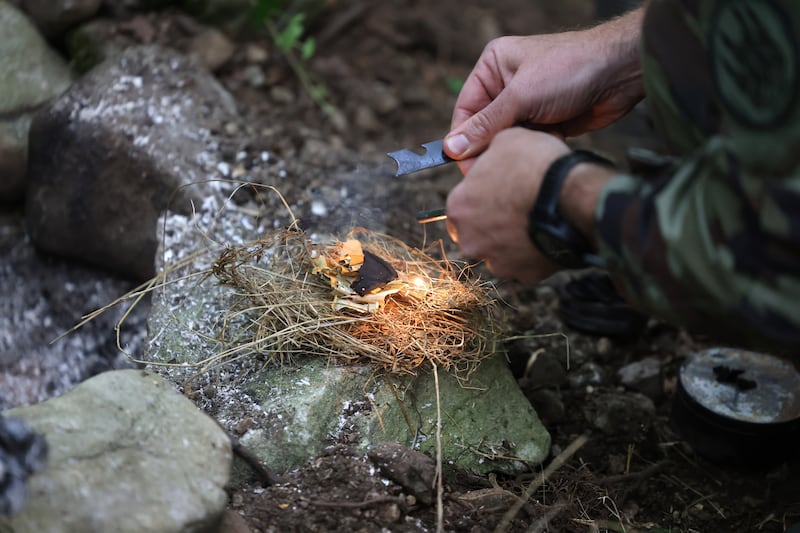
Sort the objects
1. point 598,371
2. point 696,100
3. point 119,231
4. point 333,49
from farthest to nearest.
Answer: point 333,49
point 119,231
point 598,371
point 696,100

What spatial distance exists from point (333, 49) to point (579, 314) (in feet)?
6.56

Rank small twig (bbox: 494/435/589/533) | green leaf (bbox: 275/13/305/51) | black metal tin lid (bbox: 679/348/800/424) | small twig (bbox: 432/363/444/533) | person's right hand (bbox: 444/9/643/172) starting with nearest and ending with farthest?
small twig (bbox: 432/363/444/533) → small twig (bbox: 494/435/589/533) → person's right hand (bbox: 444/9/643/172) → black metal tin lid (bbox: 679/348/800/424) → green leaf (bbox: 275/13/305/51)

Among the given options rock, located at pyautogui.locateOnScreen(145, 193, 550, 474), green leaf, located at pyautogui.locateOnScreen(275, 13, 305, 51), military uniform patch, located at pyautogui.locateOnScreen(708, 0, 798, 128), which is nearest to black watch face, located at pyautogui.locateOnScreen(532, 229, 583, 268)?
military uniform patch, located at pyautogui.locateOnScreen(708, 0, 798, 128)

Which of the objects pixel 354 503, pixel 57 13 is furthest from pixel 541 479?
pixel 57 13

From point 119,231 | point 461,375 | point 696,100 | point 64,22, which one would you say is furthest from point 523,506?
point 64,22

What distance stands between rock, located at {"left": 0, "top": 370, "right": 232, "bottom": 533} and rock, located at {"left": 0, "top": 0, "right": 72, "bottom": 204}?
179 cm

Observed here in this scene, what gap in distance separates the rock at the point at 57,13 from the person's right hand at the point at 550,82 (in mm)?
1906

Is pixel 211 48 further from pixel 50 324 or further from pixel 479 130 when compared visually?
pixel 479 130

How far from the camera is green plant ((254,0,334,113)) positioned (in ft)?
11.4

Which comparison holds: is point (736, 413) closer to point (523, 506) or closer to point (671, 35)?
point (523, 506)

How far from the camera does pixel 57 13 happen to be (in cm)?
328

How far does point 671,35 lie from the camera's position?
1.62 meters

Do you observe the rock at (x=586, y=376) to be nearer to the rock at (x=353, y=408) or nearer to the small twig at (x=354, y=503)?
the rock at (x=353, y=408)

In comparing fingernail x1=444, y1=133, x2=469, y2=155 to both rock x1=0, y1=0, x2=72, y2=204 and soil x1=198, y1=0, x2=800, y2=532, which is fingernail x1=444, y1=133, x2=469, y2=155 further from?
rock x1=0, y1=0, x2=72, y2=204
